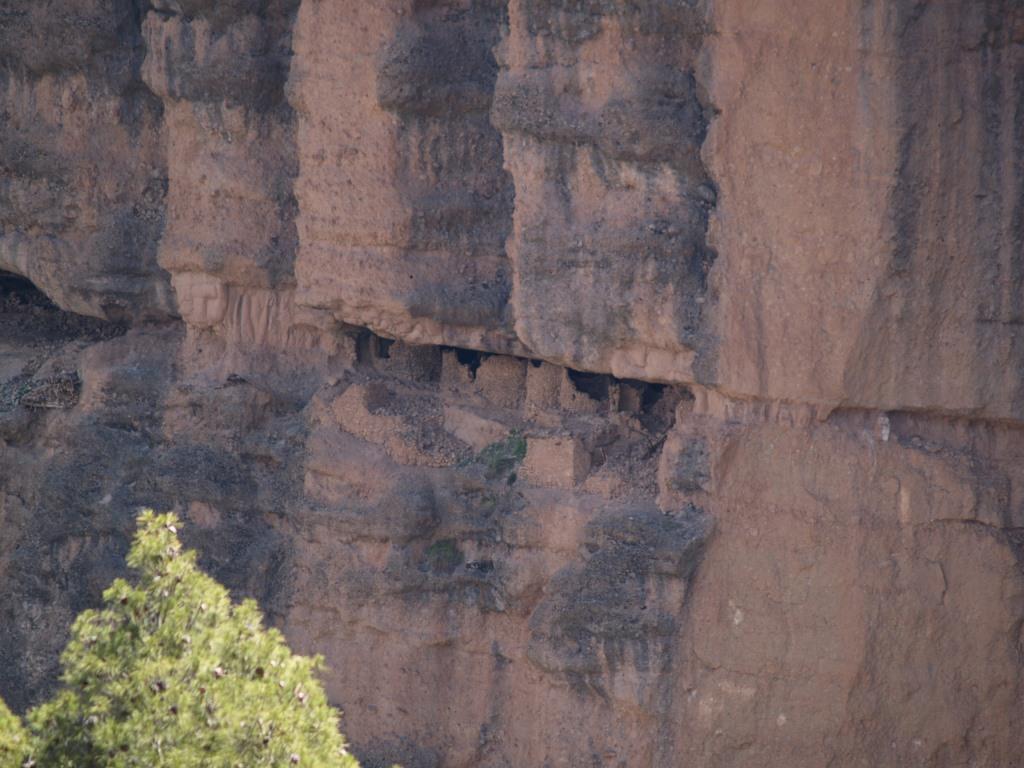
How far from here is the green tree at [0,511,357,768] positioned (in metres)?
7.06

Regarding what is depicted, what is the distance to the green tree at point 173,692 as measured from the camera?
7.06 m

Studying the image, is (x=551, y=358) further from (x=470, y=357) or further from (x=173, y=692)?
(x=173, y=692)

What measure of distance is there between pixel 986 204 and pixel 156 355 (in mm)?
6141

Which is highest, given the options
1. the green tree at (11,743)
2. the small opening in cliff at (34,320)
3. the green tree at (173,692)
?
the small opening in cliff at (34,320)

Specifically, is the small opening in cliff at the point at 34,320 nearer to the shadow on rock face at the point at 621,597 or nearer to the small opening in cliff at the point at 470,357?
the small opening in cliff at the point at 470,357

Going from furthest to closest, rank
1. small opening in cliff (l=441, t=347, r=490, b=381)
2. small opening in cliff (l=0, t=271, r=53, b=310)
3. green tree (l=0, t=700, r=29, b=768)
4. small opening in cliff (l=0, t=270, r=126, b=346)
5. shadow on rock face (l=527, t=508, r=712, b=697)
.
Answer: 1. small opening in cliff (l=0, t=271, r=53, b=310)
2. small opening in cliff (l=0, t=270, r=126, b=346)
3. small opening in cliff (l=441, t=347, r=490, b=381)
4. shadow on rock face (l=527, t=508, r=712, b=697)
5. green tree (l=0, t=700, r=29, b=768)

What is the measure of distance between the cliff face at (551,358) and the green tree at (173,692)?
10.7 ft

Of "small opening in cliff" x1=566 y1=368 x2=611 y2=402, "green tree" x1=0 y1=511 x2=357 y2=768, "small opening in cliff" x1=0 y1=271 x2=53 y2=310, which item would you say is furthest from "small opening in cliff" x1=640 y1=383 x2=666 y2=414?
"small opening in cliff" x1=0 y1=271 x2=53 y2=310

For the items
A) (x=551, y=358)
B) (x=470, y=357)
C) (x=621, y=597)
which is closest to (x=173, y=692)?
(x=621, y=597)

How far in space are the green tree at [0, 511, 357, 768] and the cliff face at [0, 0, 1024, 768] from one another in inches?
129

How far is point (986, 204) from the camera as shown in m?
9.15

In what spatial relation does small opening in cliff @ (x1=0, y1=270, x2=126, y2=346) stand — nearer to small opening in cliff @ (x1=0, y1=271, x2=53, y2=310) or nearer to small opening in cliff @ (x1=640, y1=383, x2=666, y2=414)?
small opening in cliff @ (x1=0, y1=271, x2=53, y2=310)

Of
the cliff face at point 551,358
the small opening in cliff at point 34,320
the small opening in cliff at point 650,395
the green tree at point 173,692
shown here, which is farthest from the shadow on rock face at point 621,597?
the small opening in cliff at point 34,320

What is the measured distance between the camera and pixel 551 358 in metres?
10.5
